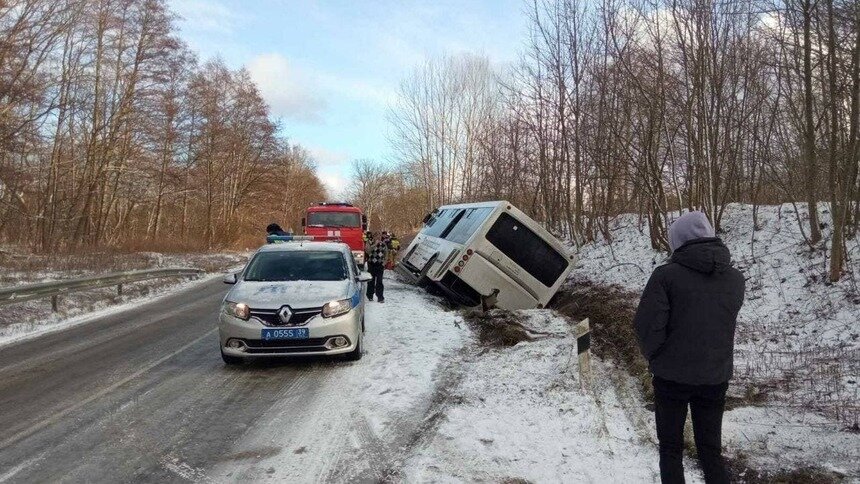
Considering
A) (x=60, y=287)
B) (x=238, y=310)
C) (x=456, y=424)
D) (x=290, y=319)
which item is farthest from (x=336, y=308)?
(x=60, y=287)

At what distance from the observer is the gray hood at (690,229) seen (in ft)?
11.4

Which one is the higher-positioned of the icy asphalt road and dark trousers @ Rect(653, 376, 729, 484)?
dark trousers @ Rect(653, 376, 729, 484)

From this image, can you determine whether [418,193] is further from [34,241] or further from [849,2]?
[849,2]

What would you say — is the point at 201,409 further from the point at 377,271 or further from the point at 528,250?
the point at 377,271

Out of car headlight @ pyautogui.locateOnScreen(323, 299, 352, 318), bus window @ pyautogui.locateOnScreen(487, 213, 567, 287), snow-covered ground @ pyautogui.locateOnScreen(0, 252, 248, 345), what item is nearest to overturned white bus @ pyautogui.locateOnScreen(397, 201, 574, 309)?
bus window @ pyautogui.locateOnScreen(487, 213, 567, 287)

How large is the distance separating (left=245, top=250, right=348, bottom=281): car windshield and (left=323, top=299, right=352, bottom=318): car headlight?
3.26ft

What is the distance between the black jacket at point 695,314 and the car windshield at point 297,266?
6.00 m

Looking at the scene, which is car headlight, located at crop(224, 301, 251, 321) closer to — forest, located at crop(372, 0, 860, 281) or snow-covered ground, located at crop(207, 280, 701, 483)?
snow-covered ground, located at crop(207, 280, 701, 483)

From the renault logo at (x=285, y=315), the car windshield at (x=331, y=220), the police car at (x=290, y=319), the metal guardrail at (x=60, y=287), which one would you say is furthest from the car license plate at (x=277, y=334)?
the car windshield at (x=331, y=220)

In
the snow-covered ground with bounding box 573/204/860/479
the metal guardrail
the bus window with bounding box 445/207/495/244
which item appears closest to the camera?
the snow-covered ground with bounding box 573/204/860/479

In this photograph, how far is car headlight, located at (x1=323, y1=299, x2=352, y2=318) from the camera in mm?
7680

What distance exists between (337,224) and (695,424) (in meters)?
20.7

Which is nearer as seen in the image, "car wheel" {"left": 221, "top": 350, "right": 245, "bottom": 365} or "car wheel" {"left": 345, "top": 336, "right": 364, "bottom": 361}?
"car wheel" {"left": 221, "top": 350, "right": 245, "bottom": 365}

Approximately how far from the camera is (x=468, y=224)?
552 inches
